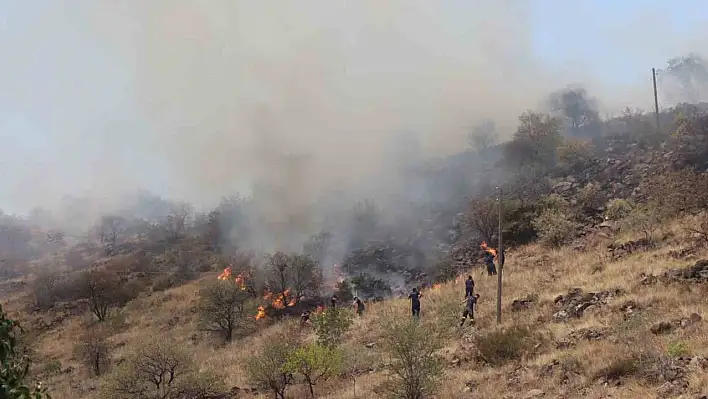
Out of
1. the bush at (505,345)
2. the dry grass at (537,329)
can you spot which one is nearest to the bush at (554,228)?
the dry grass at (537,329)

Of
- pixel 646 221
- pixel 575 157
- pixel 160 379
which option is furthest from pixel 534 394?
pixel 575 157

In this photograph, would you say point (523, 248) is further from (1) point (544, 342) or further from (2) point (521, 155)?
(2) point (521, 155)

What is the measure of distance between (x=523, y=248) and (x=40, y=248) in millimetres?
67282

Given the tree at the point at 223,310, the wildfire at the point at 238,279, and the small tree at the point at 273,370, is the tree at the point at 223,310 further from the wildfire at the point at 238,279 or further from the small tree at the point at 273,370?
the small tree at the point at 273,370

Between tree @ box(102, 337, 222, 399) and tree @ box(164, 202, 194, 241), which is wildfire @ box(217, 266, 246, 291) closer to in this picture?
tree @ box(102, 337, 222, 399)

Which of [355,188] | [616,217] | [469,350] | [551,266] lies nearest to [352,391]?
[469,350]

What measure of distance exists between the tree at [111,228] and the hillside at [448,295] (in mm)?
13254

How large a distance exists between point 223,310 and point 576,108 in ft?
137

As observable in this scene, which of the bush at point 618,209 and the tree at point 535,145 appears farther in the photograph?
the tree at point 535,145

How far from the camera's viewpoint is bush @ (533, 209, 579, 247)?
74.1ft

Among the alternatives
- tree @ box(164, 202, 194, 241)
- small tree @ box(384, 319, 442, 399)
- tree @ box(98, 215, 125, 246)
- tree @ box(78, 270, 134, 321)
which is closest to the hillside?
small tree @ box(384, 319, 442, 399)

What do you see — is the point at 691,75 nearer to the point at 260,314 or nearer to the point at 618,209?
the point at 618,209

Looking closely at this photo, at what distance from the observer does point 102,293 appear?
1336 inches

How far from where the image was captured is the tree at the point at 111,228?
65312 millimetres
